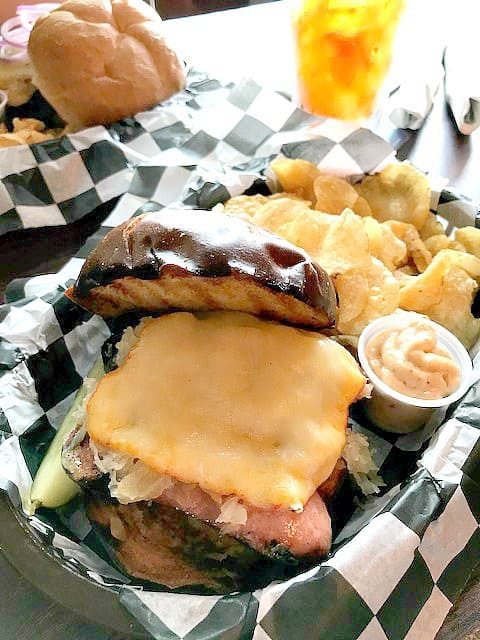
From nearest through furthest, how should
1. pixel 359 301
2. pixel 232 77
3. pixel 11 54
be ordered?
pixel 359 301, pixel 11 54, pixel 232 77

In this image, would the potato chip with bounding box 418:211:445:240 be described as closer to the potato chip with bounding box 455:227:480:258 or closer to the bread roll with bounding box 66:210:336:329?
the potato chip with bounding box 455:227:480:258

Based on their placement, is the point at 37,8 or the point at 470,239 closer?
the point at 470,239

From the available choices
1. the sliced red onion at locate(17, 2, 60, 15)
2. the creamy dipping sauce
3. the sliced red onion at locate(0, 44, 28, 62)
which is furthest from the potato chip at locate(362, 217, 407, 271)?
the sliced red onion at locate(17, 2, 60, 15)

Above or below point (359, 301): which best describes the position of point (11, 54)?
above

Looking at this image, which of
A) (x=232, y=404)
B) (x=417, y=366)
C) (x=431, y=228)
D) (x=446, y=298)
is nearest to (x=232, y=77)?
(x=431, y=228)

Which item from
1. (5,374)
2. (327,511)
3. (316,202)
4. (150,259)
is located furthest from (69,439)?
(316,202)

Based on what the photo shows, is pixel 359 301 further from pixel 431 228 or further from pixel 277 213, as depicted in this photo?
pixel 431 228
